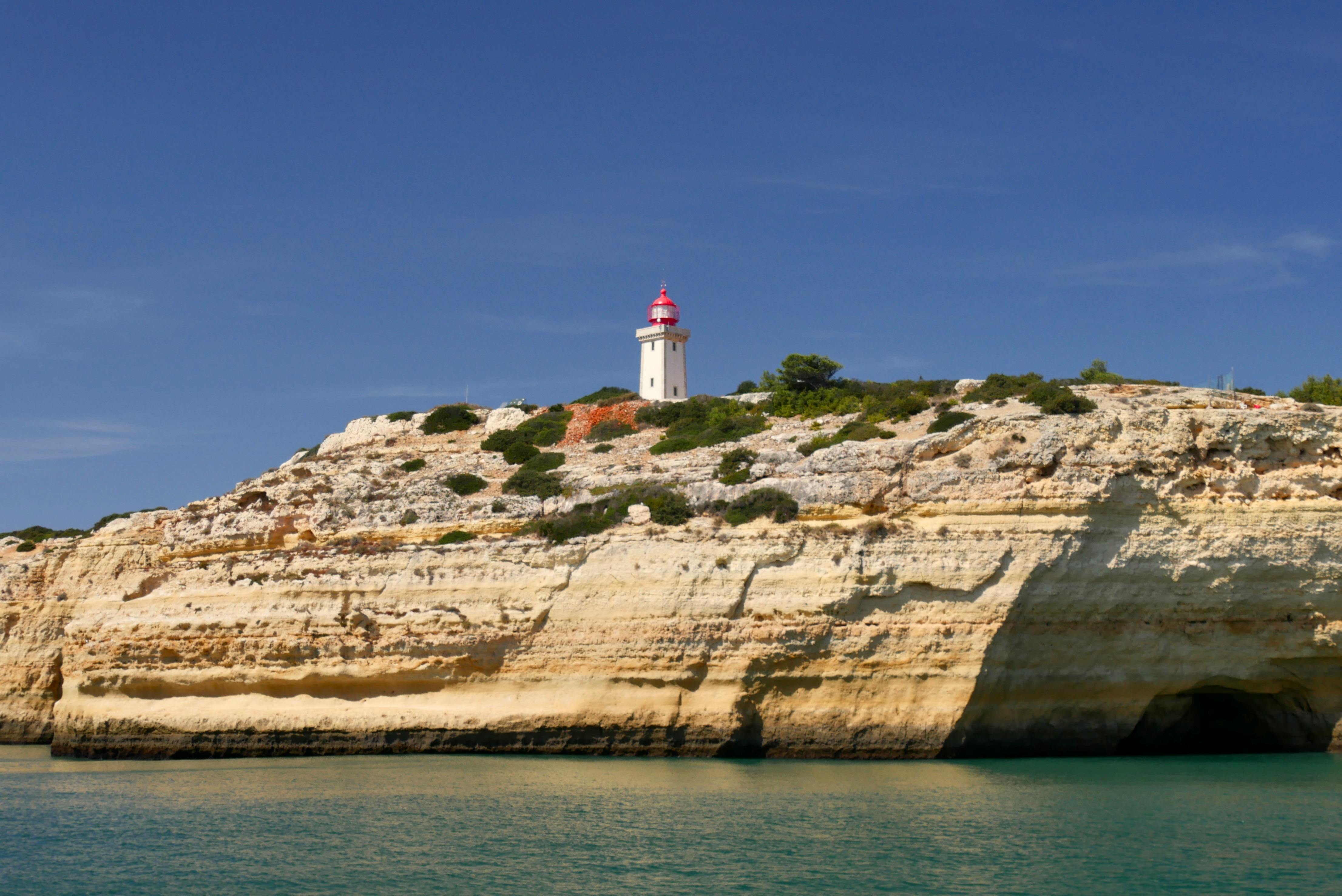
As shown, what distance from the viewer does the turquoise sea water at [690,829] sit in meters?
15.2

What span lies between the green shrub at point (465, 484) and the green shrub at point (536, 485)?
0.75 metres

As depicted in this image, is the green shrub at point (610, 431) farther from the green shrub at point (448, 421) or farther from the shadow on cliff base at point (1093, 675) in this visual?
the shadow on cliff base at point (1093, 675)

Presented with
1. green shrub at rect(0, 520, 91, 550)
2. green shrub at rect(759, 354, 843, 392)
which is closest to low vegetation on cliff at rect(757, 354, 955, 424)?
green shrub at rect(759, 354, 843, 392)

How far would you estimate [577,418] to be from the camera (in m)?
44.5

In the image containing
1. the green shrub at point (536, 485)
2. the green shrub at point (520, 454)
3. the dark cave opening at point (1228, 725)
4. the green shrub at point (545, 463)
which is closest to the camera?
the dark cave opening at point (1228, 725)

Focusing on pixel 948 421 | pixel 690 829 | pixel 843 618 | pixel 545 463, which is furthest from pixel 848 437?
pixel 690 829

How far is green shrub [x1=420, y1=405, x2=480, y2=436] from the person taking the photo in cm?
4644

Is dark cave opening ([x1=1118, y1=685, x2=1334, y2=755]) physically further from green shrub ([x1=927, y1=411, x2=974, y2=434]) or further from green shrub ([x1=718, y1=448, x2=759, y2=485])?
green shrub ([x1=718, y1=448, x2=759, y2=485])

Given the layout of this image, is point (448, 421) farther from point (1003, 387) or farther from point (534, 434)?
point (1003, 387)

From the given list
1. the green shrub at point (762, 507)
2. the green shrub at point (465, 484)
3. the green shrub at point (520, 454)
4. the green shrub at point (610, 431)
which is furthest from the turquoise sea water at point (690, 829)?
the green shrub at point (610, 431)

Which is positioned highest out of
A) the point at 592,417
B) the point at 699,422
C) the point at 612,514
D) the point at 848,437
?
the point at 592,417

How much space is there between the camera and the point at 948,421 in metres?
28.5

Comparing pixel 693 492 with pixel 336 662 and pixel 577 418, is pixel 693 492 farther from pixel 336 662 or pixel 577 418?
pixel 577 418

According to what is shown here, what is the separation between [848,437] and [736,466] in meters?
2.89
